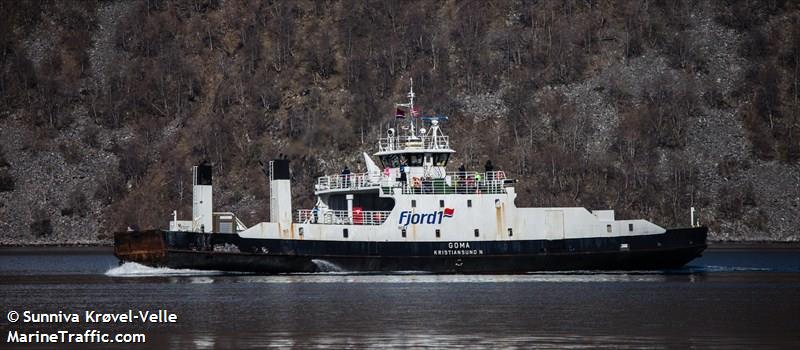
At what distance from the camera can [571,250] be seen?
6122cm

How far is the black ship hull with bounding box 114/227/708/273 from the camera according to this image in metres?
59.6

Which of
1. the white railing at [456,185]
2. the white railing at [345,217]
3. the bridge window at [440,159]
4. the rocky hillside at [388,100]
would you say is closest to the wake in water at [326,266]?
the white railing at [345,217]

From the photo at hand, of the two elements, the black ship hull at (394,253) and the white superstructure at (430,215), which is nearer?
the black ship hull at (394,253)

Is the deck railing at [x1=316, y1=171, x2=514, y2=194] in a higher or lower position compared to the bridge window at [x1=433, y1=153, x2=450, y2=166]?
lower

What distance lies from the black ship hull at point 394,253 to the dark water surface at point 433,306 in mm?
703

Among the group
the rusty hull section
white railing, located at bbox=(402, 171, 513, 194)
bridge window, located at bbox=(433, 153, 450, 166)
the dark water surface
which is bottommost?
the dark water surface

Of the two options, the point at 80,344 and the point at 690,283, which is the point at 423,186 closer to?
the point at 690,283

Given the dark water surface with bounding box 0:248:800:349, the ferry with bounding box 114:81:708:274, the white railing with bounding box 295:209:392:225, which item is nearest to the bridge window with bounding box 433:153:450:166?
the ferry with bounding box 114:81:708:274

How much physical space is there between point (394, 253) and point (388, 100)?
56030mm

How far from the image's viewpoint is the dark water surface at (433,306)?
37.3 m

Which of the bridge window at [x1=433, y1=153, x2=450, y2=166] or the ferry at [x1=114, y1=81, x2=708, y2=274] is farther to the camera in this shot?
the bridge window at [x1=433, y1=153, x2=450, y2=166]

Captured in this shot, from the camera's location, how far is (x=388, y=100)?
11569 centimetres

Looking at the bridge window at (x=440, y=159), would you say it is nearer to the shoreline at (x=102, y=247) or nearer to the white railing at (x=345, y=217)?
the white railing at (x=345, y=217)

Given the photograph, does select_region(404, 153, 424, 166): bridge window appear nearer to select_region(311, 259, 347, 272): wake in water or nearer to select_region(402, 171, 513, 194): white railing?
select_region(402, 171, 513, 194): white railing
